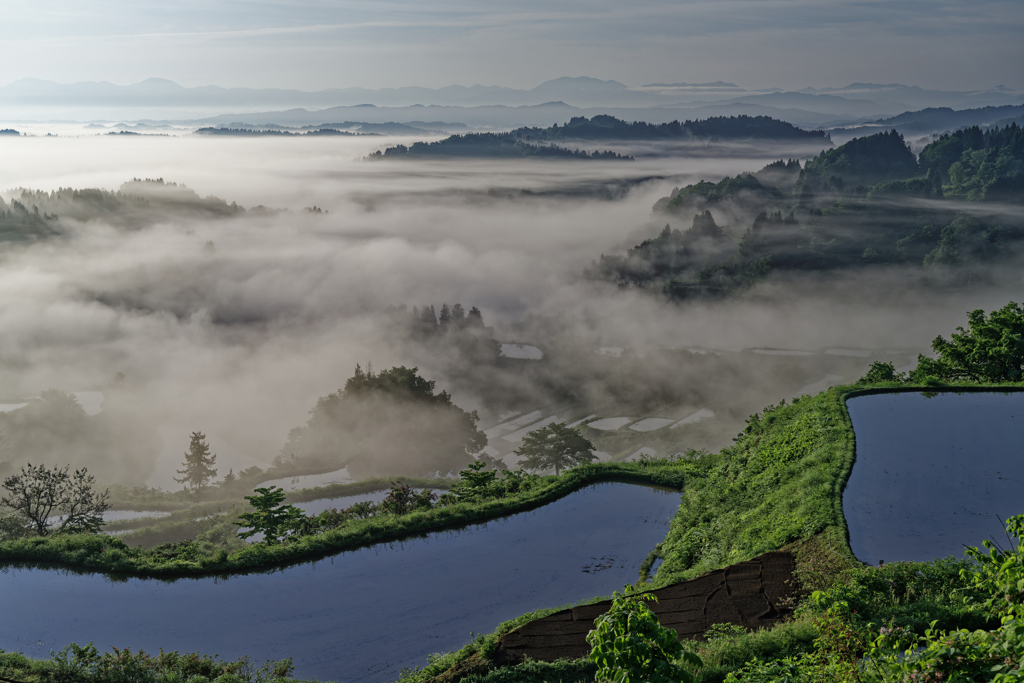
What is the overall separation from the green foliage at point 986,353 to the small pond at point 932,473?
4498 millimetres

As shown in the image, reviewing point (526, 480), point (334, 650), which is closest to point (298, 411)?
Result: point (526, 480)

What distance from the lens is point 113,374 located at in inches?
4582

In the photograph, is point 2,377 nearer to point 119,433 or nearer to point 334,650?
point 119,433

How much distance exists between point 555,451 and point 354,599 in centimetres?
3506

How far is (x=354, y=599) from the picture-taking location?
1367 cm

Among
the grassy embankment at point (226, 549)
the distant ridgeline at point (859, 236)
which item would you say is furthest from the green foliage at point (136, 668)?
the distant ridgeline at point (859, 236)

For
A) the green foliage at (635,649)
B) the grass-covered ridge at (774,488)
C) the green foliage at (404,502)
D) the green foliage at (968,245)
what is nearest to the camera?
the green foliage at (635,649)

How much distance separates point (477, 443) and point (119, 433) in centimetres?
4454

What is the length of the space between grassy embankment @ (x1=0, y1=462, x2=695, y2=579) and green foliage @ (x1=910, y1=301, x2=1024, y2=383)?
16089 millimetres

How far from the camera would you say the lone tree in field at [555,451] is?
47.7m

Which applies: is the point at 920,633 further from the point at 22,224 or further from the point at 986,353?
the point at 22,224

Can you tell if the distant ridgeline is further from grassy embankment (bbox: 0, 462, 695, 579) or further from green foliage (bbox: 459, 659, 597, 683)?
green foliage (bbox: 459, 659, 597, 683)

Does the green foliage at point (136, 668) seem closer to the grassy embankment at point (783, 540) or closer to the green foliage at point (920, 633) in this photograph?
the grassy embankment at point (783, 540)

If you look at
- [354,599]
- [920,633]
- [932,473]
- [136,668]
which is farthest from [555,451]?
[920,633]
